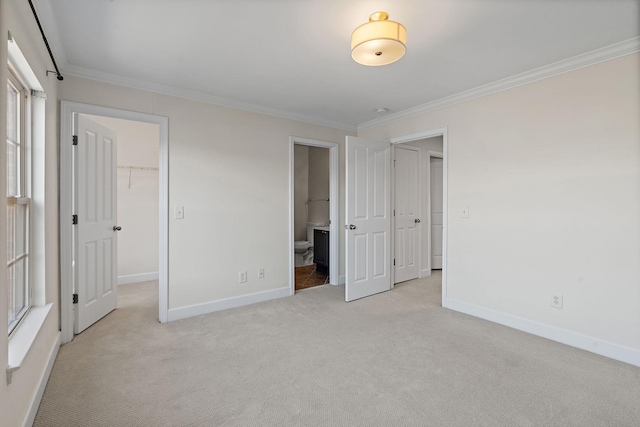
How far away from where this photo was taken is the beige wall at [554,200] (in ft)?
7.61

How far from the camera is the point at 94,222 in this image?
3033 millimetres

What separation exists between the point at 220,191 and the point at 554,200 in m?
3.21

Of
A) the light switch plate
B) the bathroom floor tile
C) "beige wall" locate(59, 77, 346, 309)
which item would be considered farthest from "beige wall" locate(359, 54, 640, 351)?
the light switch plate

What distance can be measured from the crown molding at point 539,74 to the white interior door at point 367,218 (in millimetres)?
704

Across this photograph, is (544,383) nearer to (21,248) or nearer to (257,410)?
(257,410)

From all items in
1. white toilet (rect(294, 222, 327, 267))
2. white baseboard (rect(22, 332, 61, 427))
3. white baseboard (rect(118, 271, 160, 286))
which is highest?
white toilet (rect(294, 222, 327, 267))

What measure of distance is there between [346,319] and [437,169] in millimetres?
3479

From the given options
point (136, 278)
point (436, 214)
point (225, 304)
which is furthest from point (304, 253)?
point (136, 278)

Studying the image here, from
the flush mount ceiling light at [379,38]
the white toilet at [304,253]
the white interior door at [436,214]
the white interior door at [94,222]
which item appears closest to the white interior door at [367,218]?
the white interior door at [436,214]

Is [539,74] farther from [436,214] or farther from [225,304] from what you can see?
[225,304]

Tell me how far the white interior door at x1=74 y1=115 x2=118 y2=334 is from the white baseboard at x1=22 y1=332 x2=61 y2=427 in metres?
0.53

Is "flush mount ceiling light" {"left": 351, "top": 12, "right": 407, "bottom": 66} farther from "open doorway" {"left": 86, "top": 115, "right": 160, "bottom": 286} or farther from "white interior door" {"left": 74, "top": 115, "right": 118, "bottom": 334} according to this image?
"open doorway" {"left": 86, "top": 115, "right": 160, "bottom": 286}

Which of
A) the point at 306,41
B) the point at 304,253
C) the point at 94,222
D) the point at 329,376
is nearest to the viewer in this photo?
the point at 329,376

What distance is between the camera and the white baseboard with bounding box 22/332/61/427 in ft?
5.26
